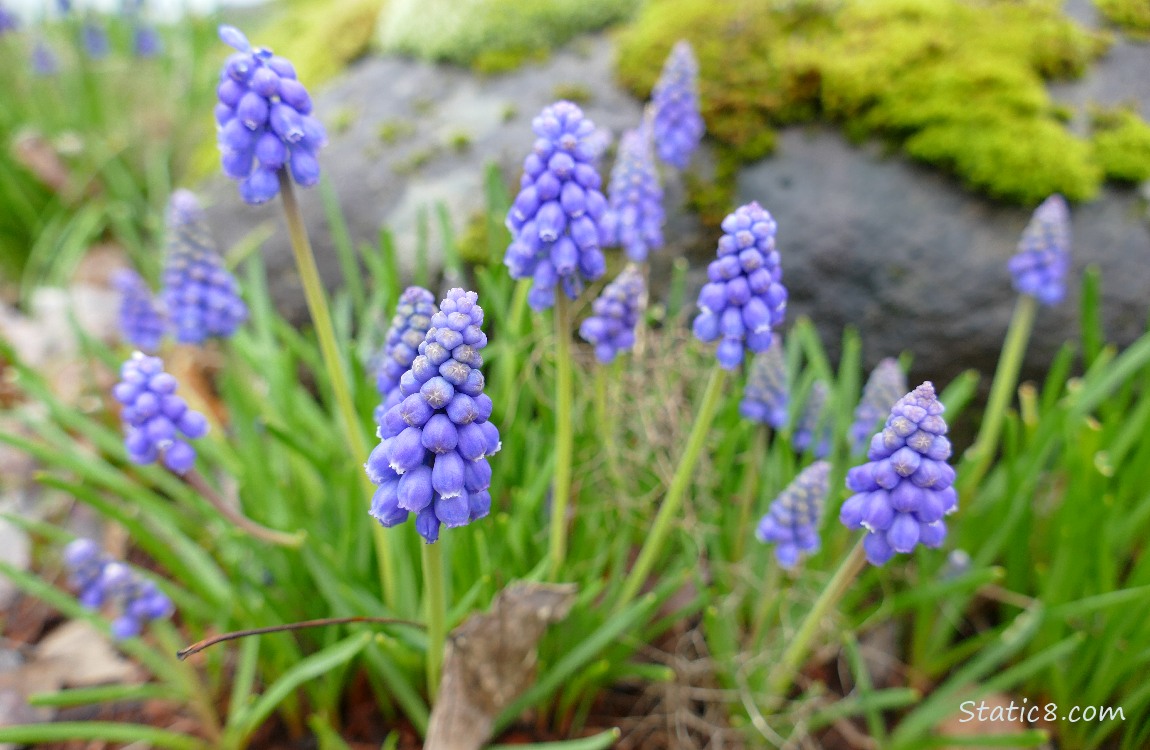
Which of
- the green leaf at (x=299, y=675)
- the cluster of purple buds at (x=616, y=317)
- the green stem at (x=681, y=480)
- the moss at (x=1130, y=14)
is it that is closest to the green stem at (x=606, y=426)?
the cluster of purple buds at (x=616, y=317)

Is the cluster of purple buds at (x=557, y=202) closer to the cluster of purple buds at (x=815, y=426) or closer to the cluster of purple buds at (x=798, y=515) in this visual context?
the cluster of purple buds at (x=798, y=515)

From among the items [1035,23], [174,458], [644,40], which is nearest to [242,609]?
[174,458]

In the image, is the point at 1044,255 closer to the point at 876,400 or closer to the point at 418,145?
the point at 876,400

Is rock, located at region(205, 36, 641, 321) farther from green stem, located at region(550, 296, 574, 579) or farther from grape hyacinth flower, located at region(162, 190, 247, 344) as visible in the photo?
green stem, located at region(550, 296, 574, 579)

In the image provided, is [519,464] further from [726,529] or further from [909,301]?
[909,301]

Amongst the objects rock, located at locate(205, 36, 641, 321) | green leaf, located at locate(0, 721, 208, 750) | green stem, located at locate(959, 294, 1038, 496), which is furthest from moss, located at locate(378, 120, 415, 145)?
green stem, located at locate(959, 294, 1038, 496)


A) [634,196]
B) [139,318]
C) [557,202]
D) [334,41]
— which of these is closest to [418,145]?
[334,41]
